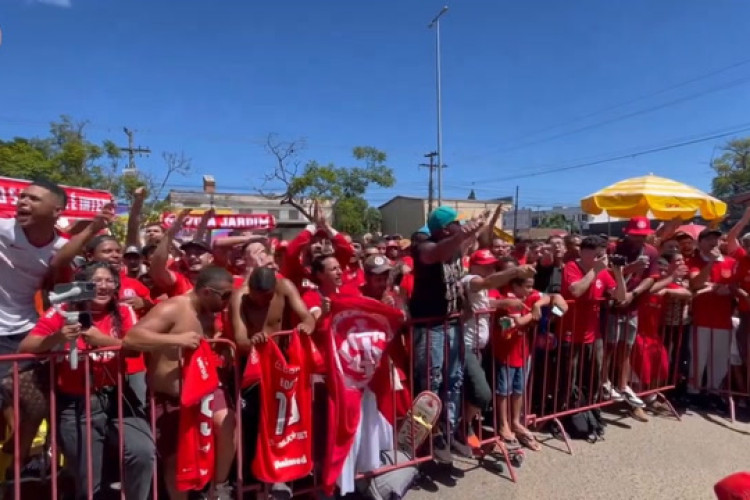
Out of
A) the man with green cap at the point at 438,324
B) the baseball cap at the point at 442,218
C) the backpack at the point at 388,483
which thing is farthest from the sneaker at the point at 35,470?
the baseball cap at the point at 442,218

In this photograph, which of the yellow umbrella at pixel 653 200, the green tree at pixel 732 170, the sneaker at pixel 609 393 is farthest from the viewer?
the green tree at pixel 732 170

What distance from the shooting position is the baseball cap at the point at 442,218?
11.9 ft

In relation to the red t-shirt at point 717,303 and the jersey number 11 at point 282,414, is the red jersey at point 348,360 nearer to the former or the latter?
the jersey number 11 at point 282,414

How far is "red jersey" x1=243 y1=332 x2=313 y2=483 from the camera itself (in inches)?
123

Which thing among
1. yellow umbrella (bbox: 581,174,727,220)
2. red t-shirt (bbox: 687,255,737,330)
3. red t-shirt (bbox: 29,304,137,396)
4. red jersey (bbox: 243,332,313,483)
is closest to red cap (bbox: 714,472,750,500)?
red jersey (bbox: 243,332,313,483)

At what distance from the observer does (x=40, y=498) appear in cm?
352

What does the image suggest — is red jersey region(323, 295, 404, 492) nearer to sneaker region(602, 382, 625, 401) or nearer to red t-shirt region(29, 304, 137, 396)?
red t-shirt region(29, 304, 137, 396)

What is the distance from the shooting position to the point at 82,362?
9.43ft

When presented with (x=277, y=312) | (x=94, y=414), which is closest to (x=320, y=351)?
(x=277, y=312)

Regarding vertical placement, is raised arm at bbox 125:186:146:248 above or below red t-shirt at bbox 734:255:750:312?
above

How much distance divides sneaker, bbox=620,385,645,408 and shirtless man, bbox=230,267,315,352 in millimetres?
3683

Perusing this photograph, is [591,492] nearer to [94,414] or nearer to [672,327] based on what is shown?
[672,327]

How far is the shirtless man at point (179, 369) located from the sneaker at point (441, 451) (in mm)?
1609

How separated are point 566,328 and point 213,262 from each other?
3600 millimetres
